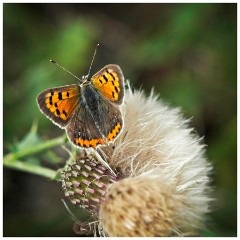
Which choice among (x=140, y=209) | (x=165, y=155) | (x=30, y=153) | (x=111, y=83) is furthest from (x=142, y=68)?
(x=140, y=209)

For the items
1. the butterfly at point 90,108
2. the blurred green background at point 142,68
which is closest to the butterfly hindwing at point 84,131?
the butterfly at point 90,108

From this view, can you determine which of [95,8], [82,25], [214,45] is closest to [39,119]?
[82,25]

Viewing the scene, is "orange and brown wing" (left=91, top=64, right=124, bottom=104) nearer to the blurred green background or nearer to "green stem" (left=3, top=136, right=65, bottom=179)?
"green stem" (left=3, top=136, right=65, bottom=179)

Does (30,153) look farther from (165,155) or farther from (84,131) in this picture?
(165,155)

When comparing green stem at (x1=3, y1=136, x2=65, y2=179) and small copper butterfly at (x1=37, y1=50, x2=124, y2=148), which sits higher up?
small copper butterfly at (x1=37, y1=50, x2=124, y2=148)

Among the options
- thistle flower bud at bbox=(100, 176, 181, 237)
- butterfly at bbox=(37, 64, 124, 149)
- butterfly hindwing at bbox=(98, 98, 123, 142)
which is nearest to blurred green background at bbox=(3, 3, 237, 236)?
butterfly at bbox=(37, 64, 124, 149)

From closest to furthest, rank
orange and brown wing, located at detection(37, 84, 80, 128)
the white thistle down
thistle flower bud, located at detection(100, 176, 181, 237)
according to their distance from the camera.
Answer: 1. thistle flower bud, located at detection(100, 176, 181, 237)
2. the white thistle down
3. orange and brown wing, located at detection(37, 84, 80, 128)

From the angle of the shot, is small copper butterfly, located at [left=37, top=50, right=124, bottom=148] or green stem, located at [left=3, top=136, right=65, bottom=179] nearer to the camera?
small copper butterfly, located at [left=37, top=50, right=124, bottom=148]
